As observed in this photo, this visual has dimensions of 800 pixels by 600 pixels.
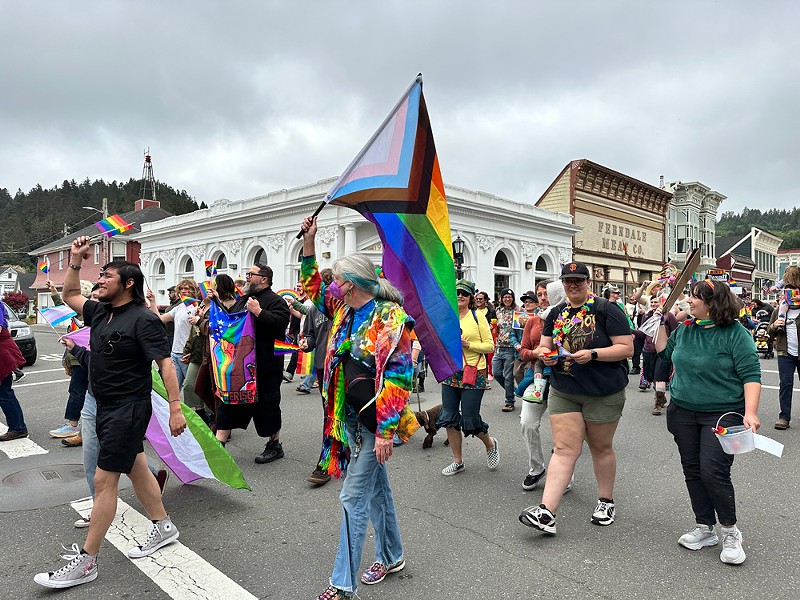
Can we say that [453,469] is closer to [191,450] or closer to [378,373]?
[191,450]

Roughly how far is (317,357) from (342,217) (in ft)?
67.5

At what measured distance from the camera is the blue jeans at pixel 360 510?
9.19 ft

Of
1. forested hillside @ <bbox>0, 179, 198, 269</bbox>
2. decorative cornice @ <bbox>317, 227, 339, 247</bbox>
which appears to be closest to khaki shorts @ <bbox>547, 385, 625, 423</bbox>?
decorative cornice @ <bbox>317, 227, 339, 247</bbox>

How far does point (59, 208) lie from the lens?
3258 inches

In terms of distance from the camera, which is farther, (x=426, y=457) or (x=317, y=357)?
(x=317, y=357)

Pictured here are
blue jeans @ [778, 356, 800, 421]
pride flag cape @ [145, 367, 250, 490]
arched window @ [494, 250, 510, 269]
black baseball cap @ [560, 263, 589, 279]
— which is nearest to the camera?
black baseball cap @ [560, 263, 589, 279]

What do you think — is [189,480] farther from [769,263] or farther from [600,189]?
[769,263]

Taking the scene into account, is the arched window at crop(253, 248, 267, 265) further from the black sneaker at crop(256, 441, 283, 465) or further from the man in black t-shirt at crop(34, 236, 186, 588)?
the man in black t-shirt at crop(34, 236, 186, 588)

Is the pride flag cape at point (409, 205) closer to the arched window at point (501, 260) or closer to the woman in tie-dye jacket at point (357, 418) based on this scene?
the woman in tie-dye jacket at point (357, 418)

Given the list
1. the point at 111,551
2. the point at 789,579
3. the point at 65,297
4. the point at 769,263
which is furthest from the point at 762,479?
the point at 769,263

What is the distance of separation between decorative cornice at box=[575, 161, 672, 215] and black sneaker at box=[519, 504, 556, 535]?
114 feet

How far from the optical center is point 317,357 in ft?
21.9

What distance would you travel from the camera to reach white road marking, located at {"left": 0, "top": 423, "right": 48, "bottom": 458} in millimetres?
5906

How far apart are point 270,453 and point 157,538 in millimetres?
2036
